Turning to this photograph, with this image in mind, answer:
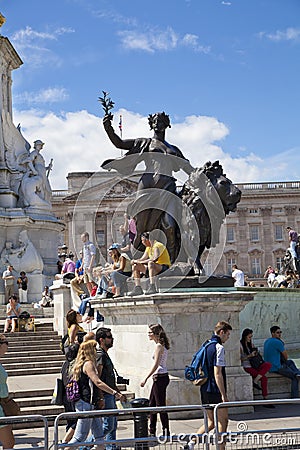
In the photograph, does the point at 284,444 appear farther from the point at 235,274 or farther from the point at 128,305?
the point at 235,274

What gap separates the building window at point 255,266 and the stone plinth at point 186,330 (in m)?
72.0

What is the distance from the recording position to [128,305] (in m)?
10.4

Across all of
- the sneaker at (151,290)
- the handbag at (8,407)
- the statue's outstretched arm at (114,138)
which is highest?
the statue's outstretched arm at (114,138)

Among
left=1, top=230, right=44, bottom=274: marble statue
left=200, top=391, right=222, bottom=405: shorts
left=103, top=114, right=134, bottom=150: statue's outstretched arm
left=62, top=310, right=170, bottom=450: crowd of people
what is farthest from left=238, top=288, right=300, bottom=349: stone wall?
left=1, top=230, right=44, bottom=274: marble statue

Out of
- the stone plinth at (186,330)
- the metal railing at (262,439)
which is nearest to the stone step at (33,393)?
the stone plinth at (186,330)

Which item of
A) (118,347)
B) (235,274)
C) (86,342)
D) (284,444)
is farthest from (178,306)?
(235,274)

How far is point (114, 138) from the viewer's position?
12.3m

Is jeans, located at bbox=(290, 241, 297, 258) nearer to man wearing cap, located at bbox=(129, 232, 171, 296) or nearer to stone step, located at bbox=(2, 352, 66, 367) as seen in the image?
stone step, located at bbox=(2, 352, 66, 367)

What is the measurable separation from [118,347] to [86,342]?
4653mm

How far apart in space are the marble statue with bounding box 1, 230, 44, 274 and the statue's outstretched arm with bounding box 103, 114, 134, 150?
511 inches

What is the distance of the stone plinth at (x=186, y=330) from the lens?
31.5ft

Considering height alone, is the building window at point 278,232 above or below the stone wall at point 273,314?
above

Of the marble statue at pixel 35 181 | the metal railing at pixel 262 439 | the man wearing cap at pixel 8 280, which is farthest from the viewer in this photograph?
the marble statue at pixel 35 181

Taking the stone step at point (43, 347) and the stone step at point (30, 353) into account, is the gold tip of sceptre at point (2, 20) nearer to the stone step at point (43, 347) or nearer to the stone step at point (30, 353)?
the stone step at point (43, 347)
